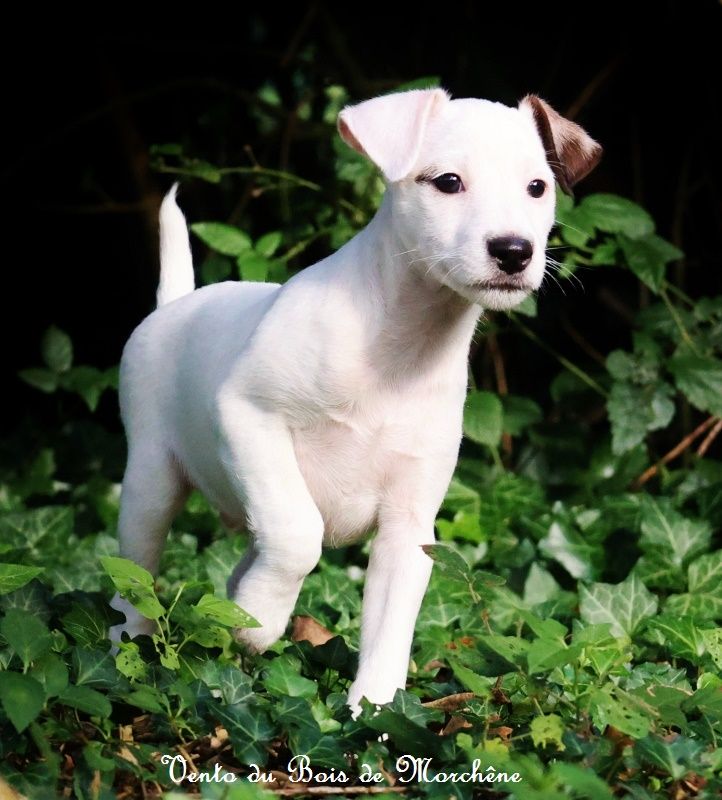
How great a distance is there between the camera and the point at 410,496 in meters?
3.64

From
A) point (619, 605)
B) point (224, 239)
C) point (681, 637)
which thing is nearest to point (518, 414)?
point (224, 239)

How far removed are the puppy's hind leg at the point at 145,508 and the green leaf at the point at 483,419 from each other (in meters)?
1.79

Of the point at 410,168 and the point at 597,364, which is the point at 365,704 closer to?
the point at 410,168

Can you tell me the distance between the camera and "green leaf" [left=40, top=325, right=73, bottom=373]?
20.3 ft

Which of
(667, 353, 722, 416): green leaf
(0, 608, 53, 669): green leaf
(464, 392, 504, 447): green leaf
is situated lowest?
(464, 392, 504, 447): green leaf

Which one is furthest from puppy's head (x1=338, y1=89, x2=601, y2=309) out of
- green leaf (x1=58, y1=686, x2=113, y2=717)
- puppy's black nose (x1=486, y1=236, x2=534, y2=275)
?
green leaf (x1=58, y1=686, x2=113, y2=717)

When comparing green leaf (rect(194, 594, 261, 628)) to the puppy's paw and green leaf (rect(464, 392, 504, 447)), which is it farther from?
green leaf (rect(464, 392, 504, 447))

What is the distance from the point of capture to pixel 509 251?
3168mm

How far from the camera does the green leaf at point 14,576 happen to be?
9.96 feet

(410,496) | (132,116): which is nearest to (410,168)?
(410,496)

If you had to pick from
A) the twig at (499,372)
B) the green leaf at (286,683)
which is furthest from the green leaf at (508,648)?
the twig at (499,372)

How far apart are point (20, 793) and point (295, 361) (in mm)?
1386

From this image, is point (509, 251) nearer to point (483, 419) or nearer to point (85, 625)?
point (85, 625)

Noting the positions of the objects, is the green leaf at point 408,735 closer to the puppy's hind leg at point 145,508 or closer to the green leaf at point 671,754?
the green leaf at point 671,754
